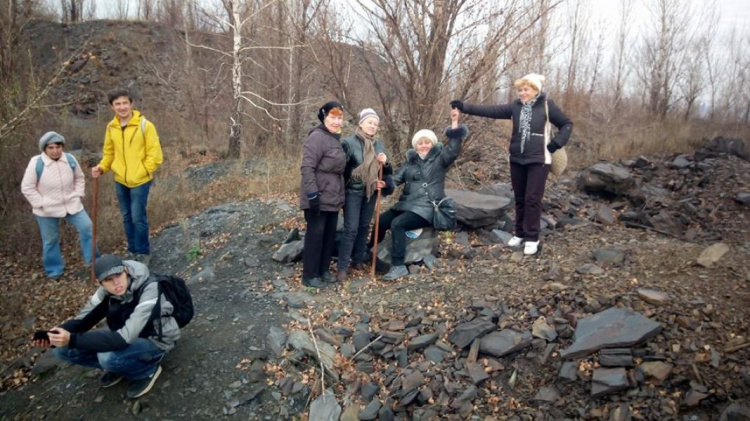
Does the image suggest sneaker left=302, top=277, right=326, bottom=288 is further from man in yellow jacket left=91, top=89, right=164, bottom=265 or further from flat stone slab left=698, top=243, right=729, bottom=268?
flat stone slab left=698, top=243, right=729, bottom=268

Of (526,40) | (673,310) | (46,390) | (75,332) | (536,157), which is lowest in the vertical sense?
(46,390)

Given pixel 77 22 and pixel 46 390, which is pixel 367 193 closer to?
pixel 46 390

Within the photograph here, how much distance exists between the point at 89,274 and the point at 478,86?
225 inches

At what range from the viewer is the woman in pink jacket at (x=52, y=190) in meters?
5.27

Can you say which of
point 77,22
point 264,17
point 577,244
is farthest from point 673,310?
point 77,22

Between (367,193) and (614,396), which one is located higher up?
(367,193)

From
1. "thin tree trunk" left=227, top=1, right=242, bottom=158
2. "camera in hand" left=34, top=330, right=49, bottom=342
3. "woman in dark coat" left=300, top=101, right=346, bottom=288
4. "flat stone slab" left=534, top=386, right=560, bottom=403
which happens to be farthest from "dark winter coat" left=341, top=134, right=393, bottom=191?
"thin tree trunk" left=227, top=1, right=242, bottom=158

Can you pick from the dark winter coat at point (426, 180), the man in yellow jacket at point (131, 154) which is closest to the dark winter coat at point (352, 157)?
the dark winter coat at point (426, 180)

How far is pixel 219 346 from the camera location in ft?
13.1

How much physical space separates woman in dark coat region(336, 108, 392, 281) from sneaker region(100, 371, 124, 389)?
2.20 m

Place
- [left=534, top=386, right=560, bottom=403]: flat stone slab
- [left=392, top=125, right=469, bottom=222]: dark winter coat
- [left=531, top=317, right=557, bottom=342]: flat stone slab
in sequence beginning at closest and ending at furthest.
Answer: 1. [left=534, top=386, right=560, bottom=403]: flat stone slab
2. [left=531, top=317, right=557, bottom=342]: flat stone slab
3. [left=392, top=125, right=469, bottom=222]: dark winter coat

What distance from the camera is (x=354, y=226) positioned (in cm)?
497

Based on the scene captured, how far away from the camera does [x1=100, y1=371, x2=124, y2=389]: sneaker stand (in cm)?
357

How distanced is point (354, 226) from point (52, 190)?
3513 mm
